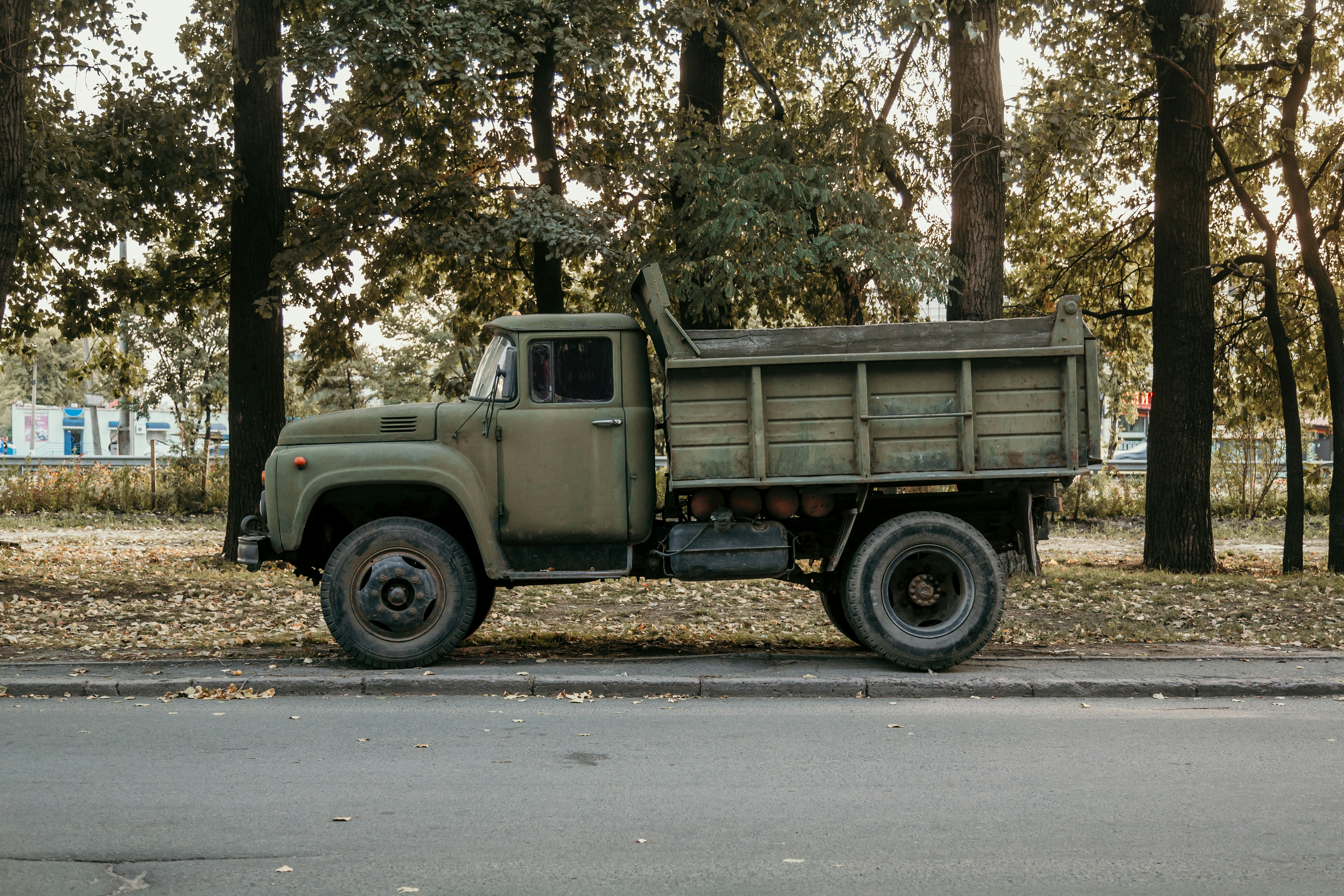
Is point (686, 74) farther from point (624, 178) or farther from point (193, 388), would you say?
point (193, 388)

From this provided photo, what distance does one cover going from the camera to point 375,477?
8.13 m

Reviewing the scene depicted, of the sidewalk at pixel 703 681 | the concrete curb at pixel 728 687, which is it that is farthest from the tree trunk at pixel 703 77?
the concrete curb at pixel 728 687

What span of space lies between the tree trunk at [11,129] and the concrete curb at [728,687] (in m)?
5.30

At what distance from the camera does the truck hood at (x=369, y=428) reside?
8297 mm

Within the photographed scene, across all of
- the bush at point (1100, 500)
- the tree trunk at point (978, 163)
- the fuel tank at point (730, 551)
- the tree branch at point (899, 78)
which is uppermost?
the tree branch at point (899, 78)

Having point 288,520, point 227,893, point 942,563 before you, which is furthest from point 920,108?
point 227,893

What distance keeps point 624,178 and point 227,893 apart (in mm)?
12894

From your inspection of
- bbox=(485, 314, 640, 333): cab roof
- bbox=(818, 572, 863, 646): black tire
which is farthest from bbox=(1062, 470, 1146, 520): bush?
bbox=(485, 314, 640, 333): cab roof

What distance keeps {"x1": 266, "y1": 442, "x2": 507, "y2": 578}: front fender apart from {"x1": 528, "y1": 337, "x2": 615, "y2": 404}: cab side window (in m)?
0.76

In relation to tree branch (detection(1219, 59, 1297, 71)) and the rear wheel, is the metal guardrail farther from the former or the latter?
tree branch (detection(1219, 59, 1297, 71))

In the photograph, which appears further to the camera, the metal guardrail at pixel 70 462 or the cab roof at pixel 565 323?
the metal guardrail at pixel 70 462

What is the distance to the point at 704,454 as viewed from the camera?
317 inches

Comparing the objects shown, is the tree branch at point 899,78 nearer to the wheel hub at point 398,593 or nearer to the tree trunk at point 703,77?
the tree trunk at point 703,77

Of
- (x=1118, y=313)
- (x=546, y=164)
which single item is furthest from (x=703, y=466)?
(x=1118, y=313)
